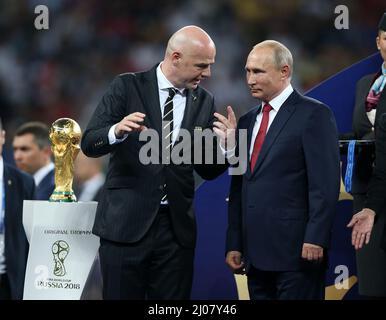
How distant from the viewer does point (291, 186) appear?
317 cm

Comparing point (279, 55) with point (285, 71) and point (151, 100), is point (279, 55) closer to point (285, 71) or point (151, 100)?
point (285, 71)

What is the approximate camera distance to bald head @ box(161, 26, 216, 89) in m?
3.32

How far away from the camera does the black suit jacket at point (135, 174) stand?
10.7ft

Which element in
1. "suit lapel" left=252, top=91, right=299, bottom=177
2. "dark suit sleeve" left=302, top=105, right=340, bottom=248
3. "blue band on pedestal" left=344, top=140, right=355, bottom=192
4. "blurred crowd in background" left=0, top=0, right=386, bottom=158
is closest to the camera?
"dark suit sleeve" left=302, top=105, right=340, bottom=248

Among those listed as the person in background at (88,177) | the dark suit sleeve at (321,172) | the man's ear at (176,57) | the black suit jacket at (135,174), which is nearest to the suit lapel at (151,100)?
the black suit jacket at (135,174)

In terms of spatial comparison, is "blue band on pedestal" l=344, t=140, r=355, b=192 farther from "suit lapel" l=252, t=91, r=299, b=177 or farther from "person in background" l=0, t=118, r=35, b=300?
"person in background" l=0, t=118, r=35, b=300

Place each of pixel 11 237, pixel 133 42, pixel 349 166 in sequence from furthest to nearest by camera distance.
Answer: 1. pixel 133 42
2. pixel 11 237
3. pixel 349 166

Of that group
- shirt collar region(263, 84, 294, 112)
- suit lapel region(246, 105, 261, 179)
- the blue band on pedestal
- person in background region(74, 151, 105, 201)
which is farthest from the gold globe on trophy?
person in background region(74, 151, 105, 201)

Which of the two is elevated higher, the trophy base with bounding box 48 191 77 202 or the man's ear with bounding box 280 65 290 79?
the man's ear with bounding box 280 65 290 79

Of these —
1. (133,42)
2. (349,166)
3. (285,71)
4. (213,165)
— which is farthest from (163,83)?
(133,42)

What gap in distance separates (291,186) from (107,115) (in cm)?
77

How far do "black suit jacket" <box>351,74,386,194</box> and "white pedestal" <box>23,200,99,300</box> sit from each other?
1.15m
